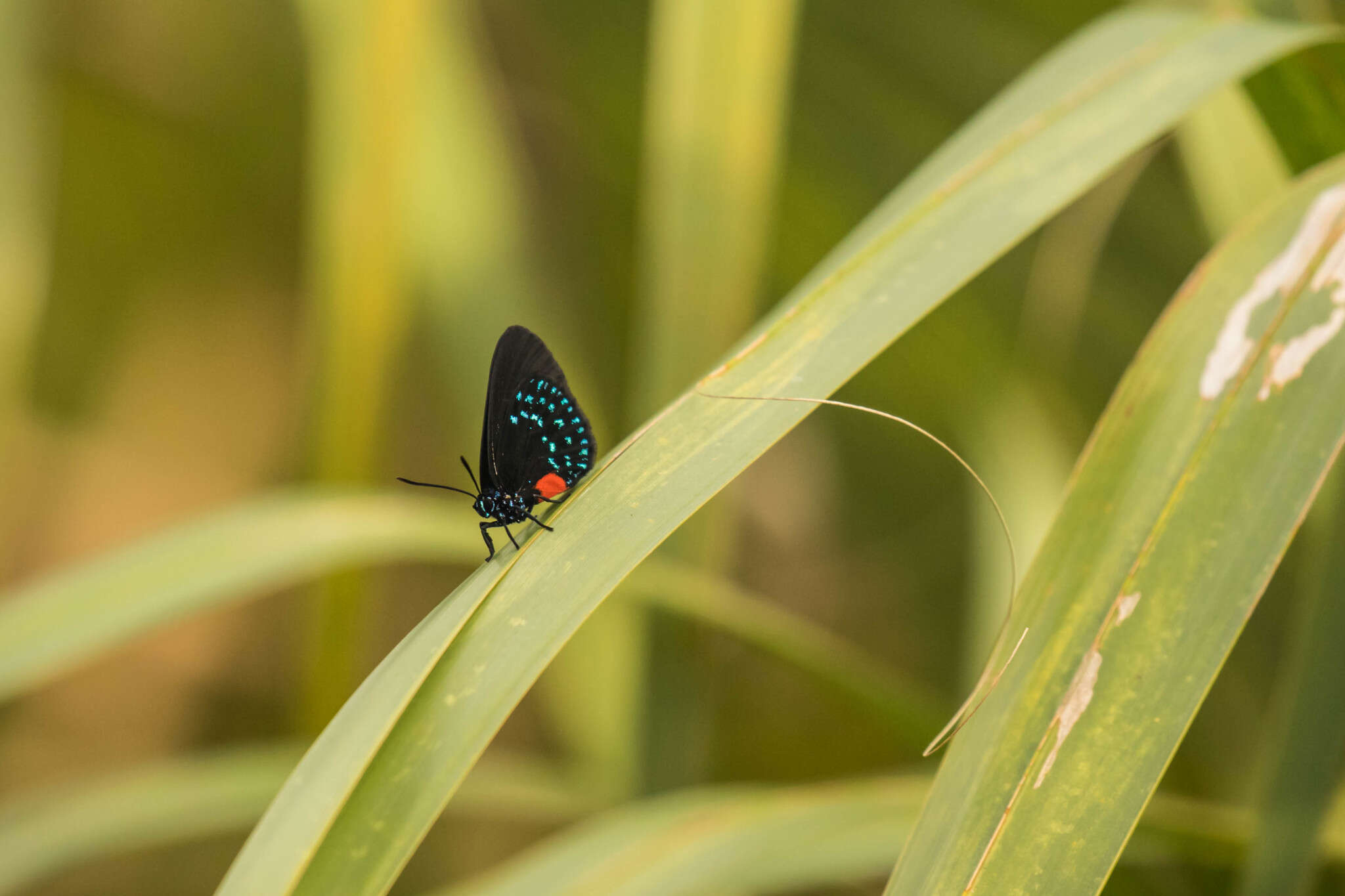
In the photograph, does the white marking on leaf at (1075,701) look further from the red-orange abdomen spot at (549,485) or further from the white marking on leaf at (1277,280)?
the red-orange abdomen spot at (549,485)

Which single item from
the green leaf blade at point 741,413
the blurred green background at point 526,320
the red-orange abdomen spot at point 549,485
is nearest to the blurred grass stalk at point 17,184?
the blurred green background at point 526,320

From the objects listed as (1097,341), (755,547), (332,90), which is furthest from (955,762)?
(755,547)

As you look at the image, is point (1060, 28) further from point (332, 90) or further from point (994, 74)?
point (332, 90)

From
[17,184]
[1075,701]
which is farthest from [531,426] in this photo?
[17,184]

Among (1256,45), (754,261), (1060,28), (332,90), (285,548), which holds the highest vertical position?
(1060,28)

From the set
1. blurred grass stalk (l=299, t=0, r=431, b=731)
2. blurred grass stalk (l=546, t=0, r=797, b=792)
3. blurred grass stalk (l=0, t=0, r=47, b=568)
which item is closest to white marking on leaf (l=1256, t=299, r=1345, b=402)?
blurred grass stalk (l=546, t=0, r=797, b=792)

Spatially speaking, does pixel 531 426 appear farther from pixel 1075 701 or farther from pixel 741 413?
pixel 1075 701

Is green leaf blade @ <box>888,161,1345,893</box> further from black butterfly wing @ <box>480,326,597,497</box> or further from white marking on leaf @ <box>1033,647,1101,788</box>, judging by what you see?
black butterfly wing @ <box>480,326,597,497</box>
